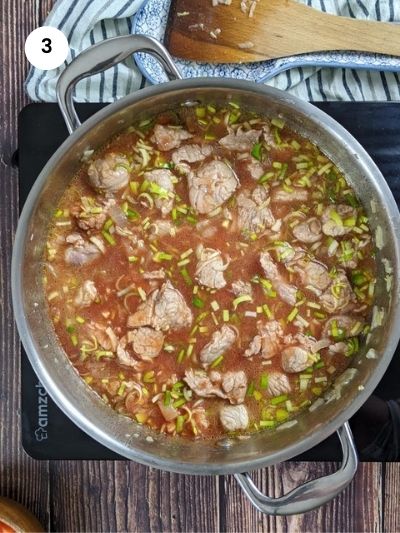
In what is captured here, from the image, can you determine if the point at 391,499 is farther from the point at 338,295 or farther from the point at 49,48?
the point at 49,48

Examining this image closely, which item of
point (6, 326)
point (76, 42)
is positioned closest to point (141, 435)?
point (6, 326)

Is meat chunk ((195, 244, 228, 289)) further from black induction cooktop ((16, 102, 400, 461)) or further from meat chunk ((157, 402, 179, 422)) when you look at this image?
black induction cooktop ((16, 102, 400, 461))

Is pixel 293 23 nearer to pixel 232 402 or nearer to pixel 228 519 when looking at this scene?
pixel 232 402

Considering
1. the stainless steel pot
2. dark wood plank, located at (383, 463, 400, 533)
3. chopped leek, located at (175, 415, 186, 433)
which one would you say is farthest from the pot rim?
dark wood plank, located at (383, 463, 400, 533)

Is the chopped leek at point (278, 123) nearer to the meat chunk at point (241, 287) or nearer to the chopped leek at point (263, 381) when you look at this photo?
the meat chunk at point (241, 287)

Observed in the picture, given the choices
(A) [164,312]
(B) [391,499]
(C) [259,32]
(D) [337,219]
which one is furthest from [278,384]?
(C) [259,32]
